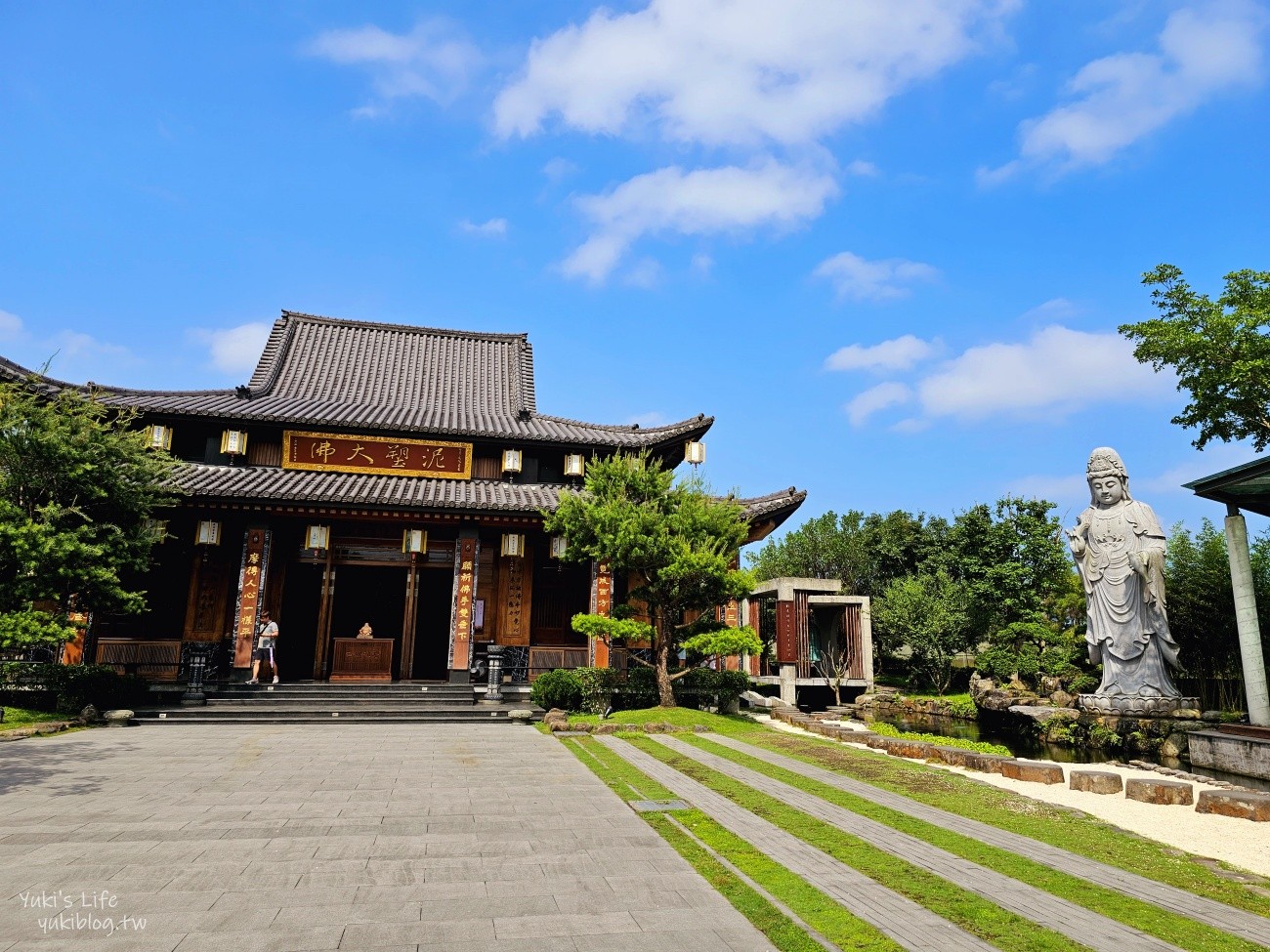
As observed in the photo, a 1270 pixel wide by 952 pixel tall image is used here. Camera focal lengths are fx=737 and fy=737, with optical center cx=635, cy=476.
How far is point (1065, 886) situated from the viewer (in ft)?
17.3

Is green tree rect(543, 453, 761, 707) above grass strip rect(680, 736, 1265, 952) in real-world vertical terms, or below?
above

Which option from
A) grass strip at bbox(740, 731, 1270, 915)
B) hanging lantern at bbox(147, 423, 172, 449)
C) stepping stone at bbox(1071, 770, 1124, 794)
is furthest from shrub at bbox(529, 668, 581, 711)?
hanging lantern at bbox(147, 423, 172, 449)

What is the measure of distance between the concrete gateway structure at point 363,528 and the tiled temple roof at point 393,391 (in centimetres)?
10

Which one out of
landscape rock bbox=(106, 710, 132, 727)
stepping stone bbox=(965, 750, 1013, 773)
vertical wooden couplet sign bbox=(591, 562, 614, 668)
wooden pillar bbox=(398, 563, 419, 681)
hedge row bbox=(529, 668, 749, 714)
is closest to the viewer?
stepping stone bbox=(965, 750, 1013, 773)

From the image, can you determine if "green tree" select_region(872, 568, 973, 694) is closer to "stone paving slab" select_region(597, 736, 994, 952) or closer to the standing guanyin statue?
the standing guanyin statue

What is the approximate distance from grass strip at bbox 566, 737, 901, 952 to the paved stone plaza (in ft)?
0.41

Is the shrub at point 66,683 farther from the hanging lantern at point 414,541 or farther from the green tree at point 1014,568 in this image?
the green tree at point 1014,568

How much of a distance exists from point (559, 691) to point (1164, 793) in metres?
11.0

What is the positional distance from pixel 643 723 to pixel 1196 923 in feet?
34.5

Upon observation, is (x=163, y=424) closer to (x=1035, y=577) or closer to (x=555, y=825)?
(x=555, y=825)

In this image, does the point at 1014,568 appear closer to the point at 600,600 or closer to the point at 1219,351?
the point at 1219,351

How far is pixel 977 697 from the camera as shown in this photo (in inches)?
971

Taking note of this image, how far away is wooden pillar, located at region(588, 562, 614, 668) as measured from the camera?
61.4 feet

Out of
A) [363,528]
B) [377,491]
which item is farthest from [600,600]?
[363,528]
